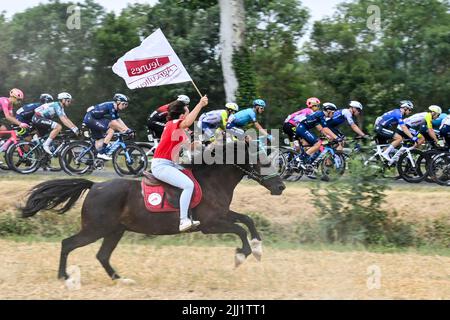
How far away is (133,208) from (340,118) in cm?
886

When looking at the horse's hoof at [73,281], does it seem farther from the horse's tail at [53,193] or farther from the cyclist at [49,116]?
the cyclist at [49,116]

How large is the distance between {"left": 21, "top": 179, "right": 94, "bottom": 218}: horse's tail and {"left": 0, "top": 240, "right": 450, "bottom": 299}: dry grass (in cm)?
100

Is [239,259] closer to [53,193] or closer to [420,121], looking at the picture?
[53,193]

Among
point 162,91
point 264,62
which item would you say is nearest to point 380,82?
point 264,62

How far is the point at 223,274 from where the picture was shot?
37.2 feet

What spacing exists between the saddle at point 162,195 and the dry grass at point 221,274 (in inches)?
41.9

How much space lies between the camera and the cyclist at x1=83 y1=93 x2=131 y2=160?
728 inches

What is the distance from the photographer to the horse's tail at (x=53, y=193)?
11.2 m

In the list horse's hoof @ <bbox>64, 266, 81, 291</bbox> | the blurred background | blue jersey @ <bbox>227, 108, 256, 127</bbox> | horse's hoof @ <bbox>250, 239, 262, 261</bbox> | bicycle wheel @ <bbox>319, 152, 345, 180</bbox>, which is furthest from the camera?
the blurred background

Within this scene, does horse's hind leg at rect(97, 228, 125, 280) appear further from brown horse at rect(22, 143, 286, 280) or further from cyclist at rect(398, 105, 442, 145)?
cyclist at rect(398, 105, 442, 145)

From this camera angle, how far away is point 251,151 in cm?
1162

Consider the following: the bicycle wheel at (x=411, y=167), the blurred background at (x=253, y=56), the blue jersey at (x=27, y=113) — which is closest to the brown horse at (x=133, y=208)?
the bicycle wheel at (x=411, y=167)

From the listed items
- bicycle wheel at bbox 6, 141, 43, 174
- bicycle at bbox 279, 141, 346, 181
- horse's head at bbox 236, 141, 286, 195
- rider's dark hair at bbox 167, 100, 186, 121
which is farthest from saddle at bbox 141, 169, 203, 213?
bicycle wheel at bbox 6, 141, 43, 174
